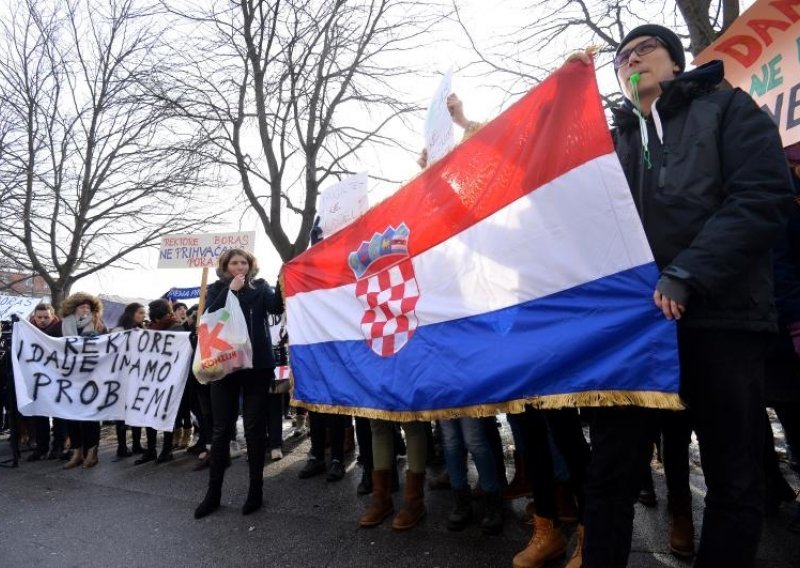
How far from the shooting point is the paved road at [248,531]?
2.73 meters

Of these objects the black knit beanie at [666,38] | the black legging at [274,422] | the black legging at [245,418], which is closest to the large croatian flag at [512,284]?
the black knit beanie at [666,38]

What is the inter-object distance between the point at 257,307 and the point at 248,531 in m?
1.64

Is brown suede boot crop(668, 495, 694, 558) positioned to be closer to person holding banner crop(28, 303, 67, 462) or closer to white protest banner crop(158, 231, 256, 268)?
person holding banner crop(28, 303, 67, 462)

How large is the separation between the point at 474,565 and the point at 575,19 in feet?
27.2

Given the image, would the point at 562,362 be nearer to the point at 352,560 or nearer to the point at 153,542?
the point at 352,560

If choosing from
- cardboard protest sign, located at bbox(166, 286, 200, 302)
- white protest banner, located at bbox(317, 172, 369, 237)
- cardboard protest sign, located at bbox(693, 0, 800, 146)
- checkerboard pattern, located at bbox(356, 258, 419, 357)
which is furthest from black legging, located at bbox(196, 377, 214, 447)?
cardboard protest sign, located at bbox(166, 286, 200, 302)

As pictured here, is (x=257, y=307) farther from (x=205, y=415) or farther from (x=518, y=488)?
(x=518, y=488)

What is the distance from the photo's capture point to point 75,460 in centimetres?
554

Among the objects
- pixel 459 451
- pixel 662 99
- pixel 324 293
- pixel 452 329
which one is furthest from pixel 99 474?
pixel 662 99

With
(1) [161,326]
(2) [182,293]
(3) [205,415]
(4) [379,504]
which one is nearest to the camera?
(4) [379,504]

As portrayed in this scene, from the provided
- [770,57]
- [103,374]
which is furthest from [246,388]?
[770,57]

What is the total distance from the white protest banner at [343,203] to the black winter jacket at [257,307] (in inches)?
27.8

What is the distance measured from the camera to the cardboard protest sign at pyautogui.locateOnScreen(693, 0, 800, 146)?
117 inches

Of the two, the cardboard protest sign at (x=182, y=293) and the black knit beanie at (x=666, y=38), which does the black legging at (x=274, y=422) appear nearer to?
the black knit beanie at (x=666, y=38)
